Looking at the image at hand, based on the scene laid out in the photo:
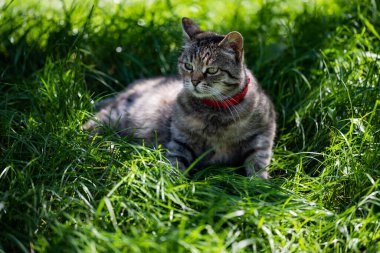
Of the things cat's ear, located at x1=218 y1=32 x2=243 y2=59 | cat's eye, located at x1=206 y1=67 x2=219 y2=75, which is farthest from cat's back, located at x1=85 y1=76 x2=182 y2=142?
cat's ear, located at x1=218 y1=32 x2=243 y2=59

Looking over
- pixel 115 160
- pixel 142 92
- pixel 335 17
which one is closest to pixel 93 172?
pixel 115 160

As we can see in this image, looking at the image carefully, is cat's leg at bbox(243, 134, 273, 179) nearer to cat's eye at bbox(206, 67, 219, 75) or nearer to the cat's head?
the cat's head

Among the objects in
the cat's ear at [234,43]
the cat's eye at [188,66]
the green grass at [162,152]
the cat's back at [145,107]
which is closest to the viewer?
the green grass at [162,152]

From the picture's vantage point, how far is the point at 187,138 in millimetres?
3484

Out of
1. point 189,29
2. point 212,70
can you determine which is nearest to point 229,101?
point 212,70

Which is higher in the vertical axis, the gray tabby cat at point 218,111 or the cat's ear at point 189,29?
the cat's ear at point 189,29

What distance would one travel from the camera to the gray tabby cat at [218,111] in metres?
3.34

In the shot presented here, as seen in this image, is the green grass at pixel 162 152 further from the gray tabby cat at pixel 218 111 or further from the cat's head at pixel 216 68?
the cat's head at pixel 216 68

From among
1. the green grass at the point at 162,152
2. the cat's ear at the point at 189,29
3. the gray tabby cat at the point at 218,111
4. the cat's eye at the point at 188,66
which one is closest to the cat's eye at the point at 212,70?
the gray tabby cat at the point at 218,111

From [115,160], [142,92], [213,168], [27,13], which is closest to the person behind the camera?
[115,160]

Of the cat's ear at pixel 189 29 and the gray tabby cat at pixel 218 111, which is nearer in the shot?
the gray tabby cat at pixel 218 111

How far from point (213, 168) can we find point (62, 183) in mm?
1012

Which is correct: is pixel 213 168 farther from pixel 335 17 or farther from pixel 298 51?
pixel 335 17

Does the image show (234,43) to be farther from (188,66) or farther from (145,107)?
(145,107)
